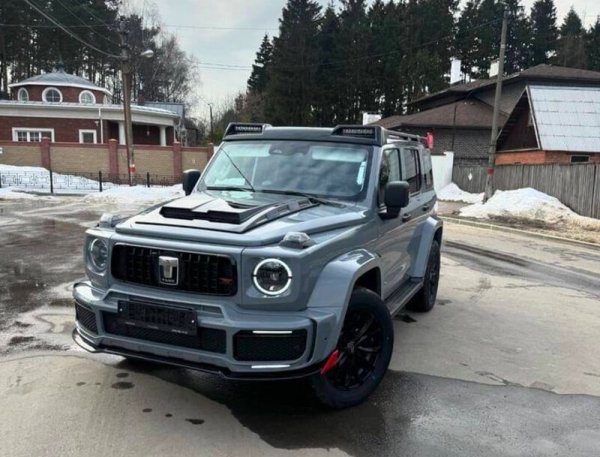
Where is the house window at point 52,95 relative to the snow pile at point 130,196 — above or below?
above

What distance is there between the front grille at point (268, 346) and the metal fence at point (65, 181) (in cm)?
2582

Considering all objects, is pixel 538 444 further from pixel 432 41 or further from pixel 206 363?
pixel 432 41

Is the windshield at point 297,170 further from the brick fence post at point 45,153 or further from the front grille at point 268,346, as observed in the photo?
the brick fence post at point 45,153

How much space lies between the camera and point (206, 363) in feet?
10.5

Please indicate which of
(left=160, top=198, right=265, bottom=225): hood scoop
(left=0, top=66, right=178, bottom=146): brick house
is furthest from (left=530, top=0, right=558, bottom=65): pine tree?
(left=160, top=198, right=265, bottom=225): hood scoop

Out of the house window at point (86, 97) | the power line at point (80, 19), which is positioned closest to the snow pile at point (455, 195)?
the house window at point (86, 97)

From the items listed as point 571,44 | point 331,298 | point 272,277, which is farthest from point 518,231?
point 571,44

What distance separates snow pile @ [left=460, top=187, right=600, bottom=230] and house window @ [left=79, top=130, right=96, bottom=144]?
89.9 ft

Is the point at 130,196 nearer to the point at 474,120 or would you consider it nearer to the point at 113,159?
the point at 113,159

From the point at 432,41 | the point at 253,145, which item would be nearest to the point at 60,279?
the point at 253,145

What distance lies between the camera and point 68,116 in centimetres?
3656

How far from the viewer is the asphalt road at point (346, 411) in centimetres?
333

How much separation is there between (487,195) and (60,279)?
18.9 m

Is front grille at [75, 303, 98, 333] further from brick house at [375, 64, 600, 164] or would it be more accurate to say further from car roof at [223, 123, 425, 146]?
brick house at [375, 64, 600, 164]
